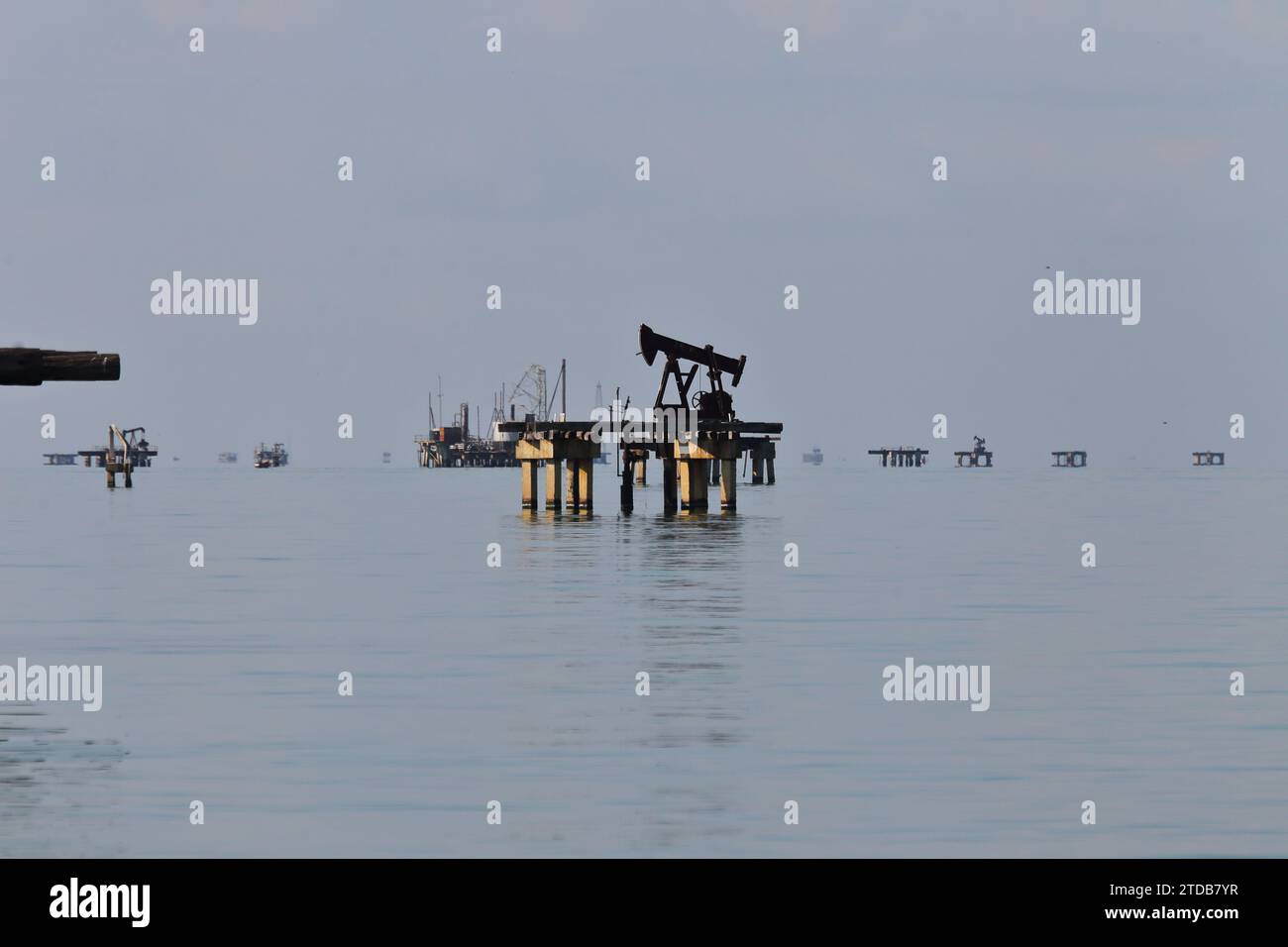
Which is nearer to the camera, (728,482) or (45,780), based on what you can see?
(45,780)

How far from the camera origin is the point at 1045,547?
76375 millimetres

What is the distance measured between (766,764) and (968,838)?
424 cm

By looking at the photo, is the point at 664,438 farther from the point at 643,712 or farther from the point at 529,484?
the point at 643,712

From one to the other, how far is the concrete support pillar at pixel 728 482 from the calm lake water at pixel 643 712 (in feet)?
114

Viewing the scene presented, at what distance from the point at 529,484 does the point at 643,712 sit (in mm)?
78203

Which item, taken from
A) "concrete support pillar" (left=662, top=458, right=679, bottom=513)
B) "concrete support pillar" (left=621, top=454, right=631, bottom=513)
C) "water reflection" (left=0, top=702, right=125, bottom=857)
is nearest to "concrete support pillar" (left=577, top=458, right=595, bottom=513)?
"concrete support pillar" (left=621, top=454, right=631, bottom=513)

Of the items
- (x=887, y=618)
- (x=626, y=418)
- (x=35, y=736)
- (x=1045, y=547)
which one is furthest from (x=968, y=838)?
(x=626, y=418)

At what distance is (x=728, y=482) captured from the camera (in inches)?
3994

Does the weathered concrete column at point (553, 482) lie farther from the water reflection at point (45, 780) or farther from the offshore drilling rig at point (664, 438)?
the water reflection at point (45, 780)

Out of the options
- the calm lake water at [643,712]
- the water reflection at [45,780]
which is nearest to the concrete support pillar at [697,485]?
the calm lake water at [643,712]

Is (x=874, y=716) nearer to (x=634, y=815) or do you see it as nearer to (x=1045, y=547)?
(x=634, y=815)

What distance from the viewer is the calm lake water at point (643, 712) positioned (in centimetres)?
1919

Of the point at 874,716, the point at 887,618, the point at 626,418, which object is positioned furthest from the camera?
the point at 626,418

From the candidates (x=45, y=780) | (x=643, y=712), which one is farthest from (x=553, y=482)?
(x=45, y=780)
